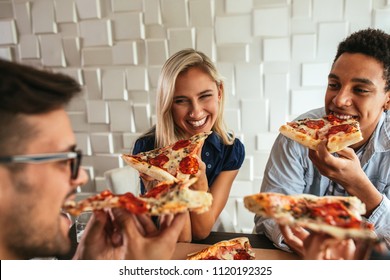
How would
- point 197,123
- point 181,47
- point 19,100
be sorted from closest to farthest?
point 19,100, point 197,123, point 181,47

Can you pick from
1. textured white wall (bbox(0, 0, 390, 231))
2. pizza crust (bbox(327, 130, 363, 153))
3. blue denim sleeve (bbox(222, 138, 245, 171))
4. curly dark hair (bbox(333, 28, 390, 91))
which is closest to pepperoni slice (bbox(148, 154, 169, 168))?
blue denim sleeve (bbox(222, 138, 245, 171))

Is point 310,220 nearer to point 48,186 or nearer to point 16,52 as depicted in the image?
point 48,186

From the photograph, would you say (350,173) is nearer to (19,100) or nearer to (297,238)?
(297,238)

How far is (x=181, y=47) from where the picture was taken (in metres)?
2.71

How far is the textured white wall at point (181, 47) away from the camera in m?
2.53

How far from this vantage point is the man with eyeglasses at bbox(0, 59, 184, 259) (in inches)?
32.3

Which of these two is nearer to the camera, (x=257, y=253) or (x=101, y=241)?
(x=101, y=241)

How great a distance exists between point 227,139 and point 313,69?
3.36 feet

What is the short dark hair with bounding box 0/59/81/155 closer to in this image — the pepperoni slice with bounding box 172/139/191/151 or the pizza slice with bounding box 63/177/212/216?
the pizza slice with bounding box 63/177/212/216

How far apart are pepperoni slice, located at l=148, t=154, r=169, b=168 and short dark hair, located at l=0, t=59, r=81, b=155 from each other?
27.5 inches

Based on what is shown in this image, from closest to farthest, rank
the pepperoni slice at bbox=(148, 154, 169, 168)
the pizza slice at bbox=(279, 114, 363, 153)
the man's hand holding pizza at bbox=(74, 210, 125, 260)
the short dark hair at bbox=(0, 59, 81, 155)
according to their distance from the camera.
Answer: the short dark hair at bbox=(0, 59, 81, 155) → the man's hand holding pizza at bbox=(74, 210, 125, 260) → the pizza slice at bbox=(279, 114, 363, 153) → the pepperoni slice at bbox=(148, 154, 169, 168)

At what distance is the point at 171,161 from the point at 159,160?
0.06 metres

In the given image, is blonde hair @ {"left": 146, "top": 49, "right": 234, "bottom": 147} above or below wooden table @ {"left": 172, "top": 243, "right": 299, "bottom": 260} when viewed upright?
above

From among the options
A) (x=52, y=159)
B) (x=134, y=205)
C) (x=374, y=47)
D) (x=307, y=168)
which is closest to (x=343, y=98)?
(x=374, y=47)
